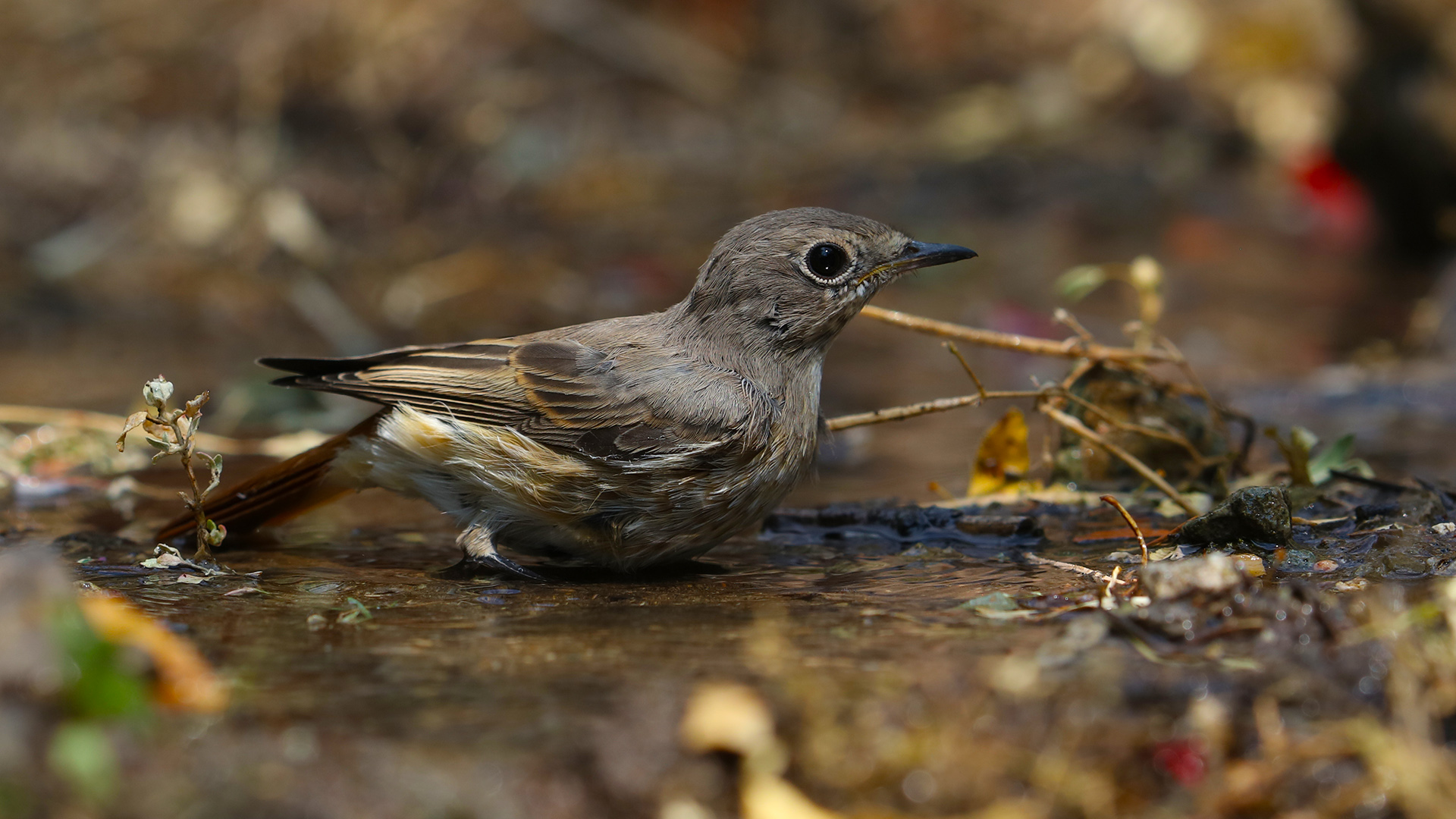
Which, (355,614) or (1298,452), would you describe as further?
(1298,452)

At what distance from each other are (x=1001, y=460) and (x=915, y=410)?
503mm

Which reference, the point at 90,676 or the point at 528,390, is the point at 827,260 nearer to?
the point at 528,390

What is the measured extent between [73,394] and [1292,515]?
541cm

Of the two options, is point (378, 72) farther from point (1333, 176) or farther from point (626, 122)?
point (1333, 176)

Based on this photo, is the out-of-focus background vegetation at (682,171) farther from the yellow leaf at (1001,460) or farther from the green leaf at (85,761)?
the green leaf at (85,761)

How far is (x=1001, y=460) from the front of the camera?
4.77 metres

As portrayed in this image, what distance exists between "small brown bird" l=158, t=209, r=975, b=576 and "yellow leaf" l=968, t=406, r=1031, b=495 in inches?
25.1

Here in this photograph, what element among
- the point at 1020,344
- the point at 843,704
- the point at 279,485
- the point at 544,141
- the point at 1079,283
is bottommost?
the point at 843,704

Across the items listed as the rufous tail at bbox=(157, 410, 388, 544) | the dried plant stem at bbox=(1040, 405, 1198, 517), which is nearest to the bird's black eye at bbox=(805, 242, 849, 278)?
the dried plant stem at bbox=(1040, 405, 1198, 517)

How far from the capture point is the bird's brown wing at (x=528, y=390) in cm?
412

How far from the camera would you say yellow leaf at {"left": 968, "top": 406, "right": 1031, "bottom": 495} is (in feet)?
15.6

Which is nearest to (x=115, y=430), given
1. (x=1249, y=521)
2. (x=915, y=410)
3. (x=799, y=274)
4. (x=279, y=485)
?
(x=279, y=485)

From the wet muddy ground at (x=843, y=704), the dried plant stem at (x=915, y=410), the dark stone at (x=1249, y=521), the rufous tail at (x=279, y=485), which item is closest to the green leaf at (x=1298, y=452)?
the dark stone at (x=1249, y=521)

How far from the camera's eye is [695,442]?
4.07 meters
